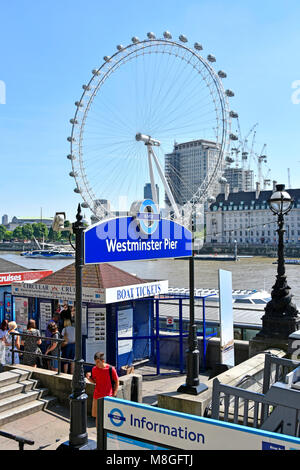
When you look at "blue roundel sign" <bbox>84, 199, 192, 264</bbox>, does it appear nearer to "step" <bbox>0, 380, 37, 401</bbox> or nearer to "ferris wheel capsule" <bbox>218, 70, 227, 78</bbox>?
"step" <bbox>0, 380, 37, 401</bbox>

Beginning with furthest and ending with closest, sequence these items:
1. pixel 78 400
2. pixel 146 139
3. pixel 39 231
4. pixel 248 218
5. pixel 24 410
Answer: pixel 39 231 → pixel 248 218 → pixel 146 139 → pixel 24 410 → pixel 78 400

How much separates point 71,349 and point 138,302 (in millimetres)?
2465

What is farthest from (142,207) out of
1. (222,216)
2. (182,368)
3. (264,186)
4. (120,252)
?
(264,186)

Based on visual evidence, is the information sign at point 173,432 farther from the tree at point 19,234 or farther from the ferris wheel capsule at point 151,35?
the tree at point 19,234

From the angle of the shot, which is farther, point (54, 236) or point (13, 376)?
point (54, 236)

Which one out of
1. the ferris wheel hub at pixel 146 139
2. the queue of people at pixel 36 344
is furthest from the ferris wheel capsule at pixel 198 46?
the queue of people at pixel 36 344

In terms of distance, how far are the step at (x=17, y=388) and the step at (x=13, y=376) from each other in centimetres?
7

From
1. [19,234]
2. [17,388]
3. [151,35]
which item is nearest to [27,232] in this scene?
[19,234]

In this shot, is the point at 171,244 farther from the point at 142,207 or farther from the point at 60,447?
the point at 60,447

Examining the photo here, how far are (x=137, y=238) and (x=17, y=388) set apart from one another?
134 inches

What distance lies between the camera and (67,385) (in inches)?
310

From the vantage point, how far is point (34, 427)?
6895mm

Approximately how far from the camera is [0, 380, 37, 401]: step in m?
7.55

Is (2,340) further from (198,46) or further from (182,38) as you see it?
(182,38)
